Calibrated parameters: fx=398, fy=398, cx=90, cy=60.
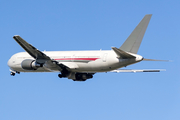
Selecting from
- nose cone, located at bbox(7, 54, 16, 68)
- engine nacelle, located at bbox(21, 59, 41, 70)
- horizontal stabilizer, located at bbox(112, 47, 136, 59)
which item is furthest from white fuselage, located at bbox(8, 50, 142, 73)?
nose cone, located at bbox(7, 54, 16, 68)

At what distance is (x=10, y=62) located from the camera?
5734cm

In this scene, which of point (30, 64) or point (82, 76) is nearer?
point (30, 64)

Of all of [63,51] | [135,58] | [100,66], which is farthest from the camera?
[63,51]

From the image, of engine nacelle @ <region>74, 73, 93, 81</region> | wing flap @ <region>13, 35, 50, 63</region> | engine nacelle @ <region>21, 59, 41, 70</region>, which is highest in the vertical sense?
wing flap @ <region>13, 35, 50, 63</region>

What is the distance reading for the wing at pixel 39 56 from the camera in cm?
4647

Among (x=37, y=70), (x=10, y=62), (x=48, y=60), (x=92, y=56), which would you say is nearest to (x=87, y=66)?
(x=92, y=56)

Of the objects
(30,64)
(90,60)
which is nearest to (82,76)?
(90,60)

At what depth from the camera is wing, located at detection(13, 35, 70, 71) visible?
152 feet

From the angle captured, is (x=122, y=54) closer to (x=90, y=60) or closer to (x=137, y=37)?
(x=137, y=37)

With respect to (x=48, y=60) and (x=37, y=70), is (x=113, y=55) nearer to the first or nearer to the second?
(x=48, y=60)

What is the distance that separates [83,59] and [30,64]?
6838 millimetres

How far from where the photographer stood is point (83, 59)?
50.1 m

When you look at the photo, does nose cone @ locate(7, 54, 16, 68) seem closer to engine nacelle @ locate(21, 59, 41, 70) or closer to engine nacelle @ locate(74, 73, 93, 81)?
engine nacelle @ locate(21, 59, 41, 70)

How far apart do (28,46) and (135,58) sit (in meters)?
12.6
